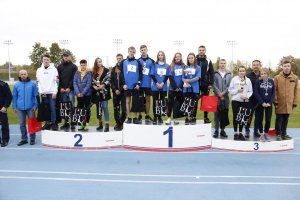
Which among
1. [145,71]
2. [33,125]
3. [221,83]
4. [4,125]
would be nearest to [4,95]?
[4,125]

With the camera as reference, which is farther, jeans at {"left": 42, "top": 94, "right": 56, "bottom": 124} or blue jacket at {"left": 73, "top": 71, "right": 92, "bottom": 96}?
jeans at {"left": 42, "top": 94, "right": 56, "bottom": 124}

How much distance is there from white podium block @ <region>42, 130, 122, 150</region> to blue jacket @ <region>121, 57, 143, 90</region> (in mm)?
1187

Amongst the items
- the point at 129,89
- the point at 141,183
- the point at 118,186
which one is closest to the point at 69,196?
the point at 118,186

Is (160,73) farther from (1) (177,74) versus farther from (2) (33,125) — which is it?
(2) (33,125)

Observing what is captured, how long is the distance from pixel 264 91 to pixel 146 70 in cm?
265

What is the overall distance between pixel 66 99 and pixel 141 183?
12.3 ft

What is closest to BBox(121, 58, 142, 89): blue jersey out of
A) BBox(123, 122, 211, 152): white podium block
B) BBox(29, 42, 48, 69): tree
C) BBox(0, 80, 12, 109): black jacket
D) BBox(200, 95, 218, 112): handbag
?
BBox(123, 122, 211, 152): white podium block

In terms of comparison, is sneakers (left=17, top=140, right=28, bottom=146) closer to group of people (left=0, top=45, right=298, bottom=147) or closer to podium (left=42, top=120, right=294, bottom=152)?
group of people (left=0, top=45, right=298, bottom=147)

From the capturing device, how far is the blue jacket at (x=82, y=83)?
7488mm

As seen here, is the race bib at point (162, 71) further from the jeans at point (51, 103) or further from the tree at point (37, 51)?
the tree at point (37, 51)

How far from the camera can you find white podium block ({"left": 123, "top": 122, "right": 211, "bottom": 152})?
286 inches

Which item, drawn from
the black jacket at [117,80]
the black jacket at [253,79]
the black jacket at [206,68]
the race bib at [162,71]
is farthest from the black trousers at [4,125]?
the black jacket at [253,79]

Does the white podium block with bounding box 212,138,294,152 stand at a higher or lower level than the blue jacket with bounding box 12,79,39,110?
lower

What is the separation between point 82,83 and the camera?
7.52m
